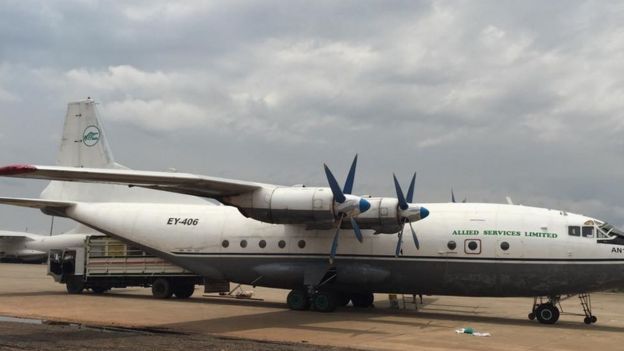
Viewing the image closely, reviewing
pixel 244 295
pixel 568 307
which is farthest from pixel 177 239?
pixel 568 307

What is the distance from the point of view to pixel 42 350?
12055mm

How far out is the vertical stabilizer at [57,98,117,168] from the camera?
27453mm

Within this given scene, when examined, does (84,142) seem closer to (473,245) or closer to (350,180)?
(350,180)

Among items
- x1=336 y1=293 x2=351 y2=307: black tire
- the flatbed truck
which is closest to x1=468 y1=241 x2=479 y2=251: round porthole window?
x1=336 y1=293 x2=351 y2=307: black tire

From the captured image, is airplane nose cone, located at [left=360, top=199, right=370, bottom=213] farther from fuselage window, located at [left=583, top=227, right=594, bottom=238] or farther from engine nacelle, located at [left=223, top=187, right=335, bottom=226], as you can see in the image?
fuselage window, located at [left=583, top=227, right=594, bottom=238]

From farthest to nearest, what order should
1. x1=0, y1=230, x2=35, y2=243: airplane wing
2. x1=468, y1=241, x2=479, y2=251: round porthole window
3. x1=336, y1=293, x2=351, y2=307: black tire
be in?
1. x1=0, y1=230, x2=35, y2=243: airplane wing
2. x1=336, y1=293, x2=351, y2=307: black tire
3. x1=468, y1=241, x2=479, y2=251: round porthole window

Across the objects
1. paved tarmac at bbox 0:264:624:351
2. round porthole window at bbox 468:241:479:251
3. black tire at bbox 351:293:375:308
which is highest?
round porthole window at bbox 468:241:479:251

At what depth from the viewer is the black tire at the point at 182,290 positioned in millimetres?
26875

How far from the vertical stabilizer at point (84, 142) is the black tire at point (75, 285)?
5.19 meters

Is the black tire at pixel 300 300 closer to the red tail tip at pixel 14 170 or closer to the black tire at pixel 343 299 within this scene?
the black tire at pixel 343 299

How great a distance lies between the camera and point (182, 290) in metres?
27.0

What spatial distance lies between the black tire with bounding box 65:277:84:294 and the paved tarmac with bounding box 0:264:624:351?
0.58m

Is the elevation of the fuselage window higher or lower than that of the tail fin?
lower

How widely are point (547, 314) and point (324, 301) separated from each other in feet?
23.9
